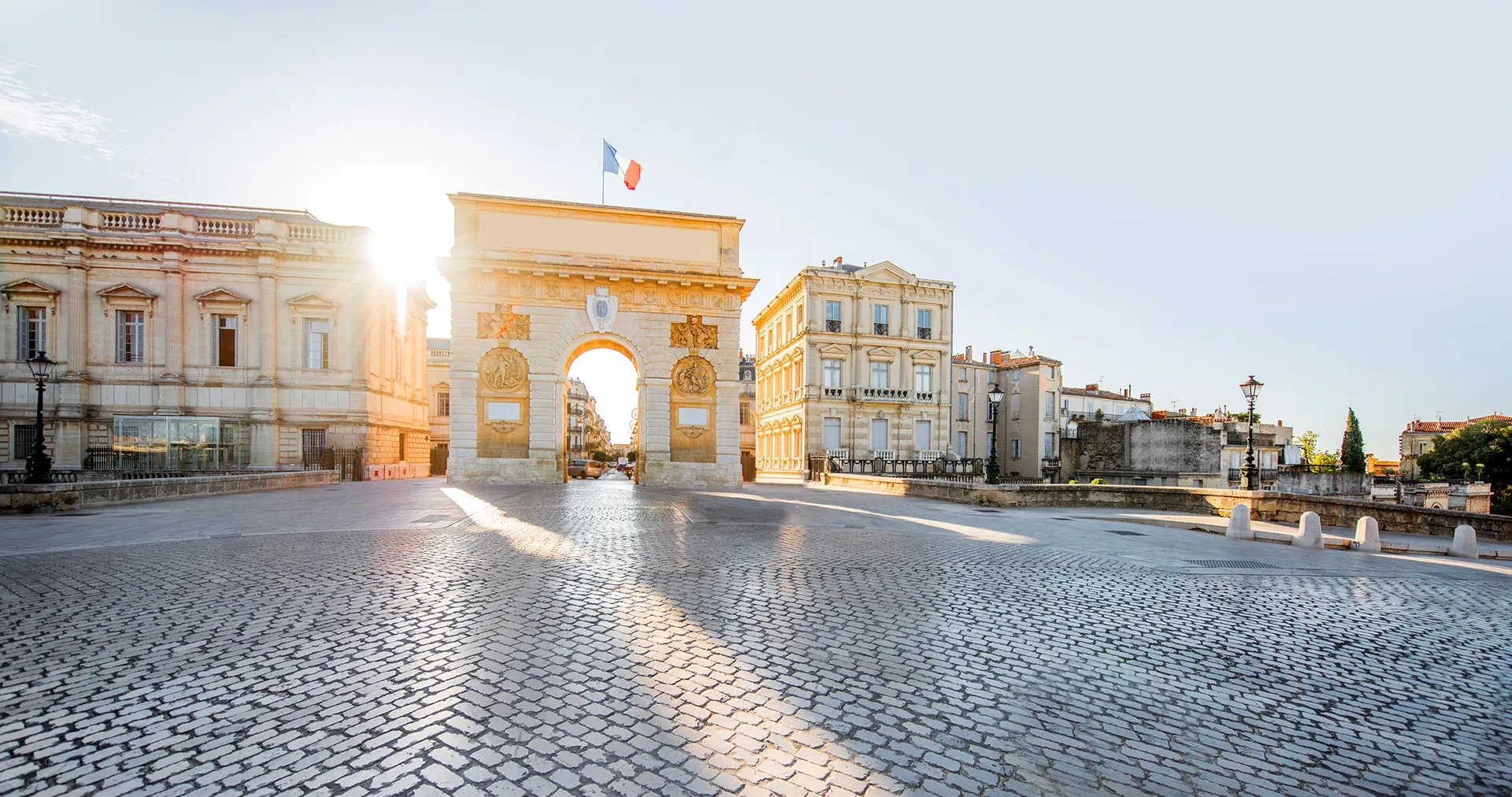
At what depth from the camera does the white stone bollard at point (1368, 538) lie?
11102 millimetres

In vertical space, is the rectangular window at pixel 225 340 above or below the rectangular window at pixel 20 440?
above

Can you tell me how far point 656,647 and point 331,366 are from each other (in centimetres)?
2991

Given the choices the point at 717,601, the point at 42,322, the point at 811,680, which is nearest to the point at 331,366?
the point at 42,322

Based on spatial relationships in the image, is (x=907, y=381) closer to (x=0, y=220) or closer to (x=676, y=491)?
(x=676, y=491)

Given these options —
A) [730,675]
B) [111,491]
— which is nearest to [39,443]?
[111,491]

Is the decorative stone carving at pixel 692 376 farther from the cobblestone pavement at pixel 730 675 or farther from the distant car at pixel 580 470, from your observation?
the cobblestone pavement at pixel 730 675

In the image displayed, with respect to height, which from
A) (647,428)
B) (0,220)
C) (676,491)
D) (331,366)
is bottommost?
(676,491)

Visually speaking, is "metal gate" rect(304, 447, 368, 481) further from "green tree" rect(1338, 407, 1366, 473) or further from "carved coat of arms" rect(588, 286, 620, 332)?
"green tree" rect(1338, 407, 1366, 473)

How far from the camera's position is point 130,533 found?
9.97 m

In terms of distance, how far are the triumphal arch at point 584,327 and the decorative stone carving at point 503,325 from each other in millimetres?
39

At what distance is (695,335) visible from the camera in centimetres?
2538

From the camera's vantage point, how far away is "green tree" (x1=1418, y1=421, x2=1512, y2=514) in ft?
131

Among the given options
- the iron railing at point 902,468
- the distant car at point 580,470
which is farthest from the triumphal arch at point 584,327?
the distant car at point 580,470

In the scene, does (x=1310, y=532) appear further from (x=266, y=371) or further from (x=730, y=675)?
(x=266, y=371)
